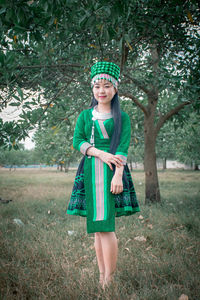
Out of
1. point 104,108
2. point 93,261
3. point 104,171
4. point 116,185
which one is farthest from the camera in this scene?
point 93,261

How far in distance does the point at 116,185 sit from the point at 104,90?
99 cm

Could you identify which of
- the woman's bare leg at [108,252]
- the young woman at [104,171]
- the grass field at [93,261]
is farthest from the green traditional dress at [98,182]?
the grass field at [93,261]

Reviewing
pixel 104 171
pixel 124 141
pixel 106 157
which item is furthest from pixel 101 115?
pixel 104 171

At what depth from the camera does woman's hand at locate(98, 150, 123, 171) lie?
2049mm

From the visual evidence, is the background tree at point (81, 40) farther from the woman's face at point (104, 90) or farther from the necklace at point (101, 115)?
the necklace at point (101, 115)

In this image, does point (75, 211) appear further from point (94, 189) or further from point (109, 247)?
point (109, 247)

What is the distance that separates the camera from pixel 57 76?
161 inches

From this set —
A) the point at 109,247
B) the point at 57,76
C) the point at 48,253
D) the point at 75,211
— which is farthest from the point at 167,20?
the point at 48,253

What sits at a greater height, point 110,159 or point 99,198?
point 110,159

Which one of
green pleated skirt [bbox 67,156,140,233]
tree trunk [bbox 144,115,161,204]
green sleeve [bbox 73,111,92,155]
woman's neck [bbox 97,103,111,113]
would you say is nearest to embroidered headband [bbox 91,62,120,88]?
woman's neck [bbox 97,103,111,113]

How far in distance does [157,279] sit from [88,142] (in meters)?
1.68

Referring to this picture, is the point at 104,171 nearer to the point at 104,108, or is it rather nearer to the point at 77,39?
the point at 104,108

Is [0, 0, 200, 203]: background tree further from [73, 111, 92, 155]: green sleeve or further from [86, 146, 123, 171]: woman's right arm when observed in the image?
[86, 146, 123, 171]: woman's right arm

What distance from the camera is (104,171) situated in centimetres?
214
